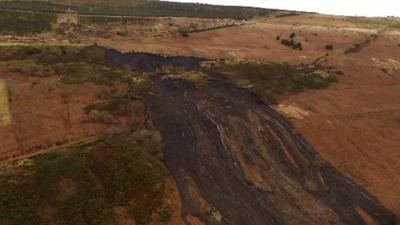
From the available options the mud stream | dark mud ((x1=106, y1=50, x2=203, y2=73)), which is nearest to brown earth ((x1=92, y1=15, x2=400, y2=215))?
the mud stream

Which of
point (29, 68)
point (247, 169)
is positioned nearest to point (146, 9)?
point (29, 68)

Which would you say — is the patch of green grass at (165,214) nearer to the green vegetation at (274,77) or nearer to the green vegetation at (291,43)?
the green vegetation at (274,77)

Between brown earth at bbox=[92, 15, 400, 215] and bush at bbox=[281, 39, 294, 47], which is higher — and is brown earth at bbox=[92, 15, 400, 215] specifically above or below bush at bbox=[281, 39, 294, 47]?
below

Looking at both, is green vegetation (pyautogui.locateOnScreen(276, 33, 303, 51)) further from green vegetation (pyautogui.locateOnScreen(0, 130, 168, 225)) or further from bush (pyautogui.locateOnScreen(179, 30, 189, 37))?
green vegetation (pyautogui.locateOnScreen(0, 130, 168, 225))

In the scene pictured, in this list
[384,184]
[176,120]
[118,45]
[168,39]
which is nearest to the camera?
[384,184]

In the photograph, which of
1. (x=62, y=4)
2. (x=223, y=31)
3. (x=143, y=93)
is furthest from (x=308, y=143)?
(x=62, y=4)

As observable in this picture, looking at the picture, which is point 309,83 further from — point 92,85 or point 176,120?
point 92,85
